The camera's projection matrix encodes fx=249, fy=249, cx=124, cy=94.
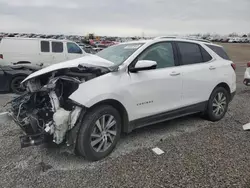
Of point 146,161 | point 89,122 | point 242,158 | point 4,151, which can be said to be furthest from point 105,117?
point 242,158

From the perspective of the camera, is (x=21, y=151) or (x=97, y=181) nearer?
(x=97, y=181)

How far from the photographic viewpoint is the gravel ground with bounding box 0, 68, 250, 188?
301 centimetres

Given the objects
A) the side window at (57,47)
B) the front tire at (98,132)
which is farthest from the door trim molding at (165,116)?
the side window at (57,47)

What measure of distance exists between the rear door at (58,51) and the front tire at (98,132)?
29.6ft

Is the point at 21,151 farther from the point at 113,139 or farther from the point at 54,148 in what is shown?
the point at 113,139

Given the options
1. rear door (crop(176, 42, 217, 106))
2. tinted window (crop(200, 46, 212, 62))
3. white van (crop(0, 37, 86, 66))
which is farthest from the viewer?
white van (crop(0, 37, 86, 66))

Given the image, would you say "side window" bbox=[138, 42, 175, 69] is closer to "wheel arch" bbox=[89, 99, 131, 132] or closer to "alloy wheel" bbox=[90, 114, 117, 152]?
"wheel arch" bbox=[89, 99, 131, 132]

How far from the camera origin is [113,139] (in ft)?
12.0

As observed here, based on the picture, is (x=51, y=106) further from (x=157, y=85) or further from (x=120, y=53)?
(x=157, y=85)

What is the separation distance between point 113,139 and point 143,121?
0.60 meters

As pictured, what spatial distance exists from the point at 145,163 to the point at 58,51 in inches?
381

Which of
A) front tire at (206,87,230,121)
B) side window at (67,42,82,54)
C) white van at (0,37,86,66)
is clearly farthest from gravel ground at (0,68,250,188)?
side window at (67,42,82,54)

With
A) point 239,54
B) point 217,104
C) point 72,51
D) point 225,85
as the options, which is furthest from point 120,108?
point 239,54

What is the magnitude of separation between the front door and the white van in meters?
8.35
